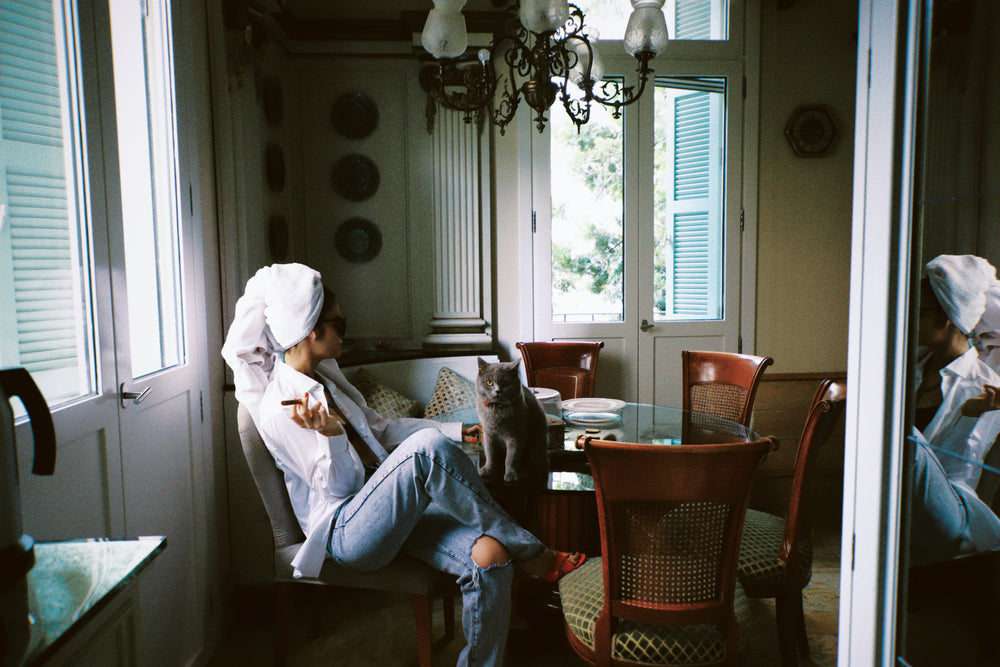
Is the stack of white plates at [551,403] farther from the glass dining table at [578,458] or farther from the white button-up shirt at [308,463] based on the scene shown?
the white button-up shirt at [308,463]

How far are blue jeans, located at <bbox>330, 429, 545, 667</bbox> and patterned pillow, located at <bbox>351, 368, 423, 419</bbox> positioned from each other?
115 centimetres

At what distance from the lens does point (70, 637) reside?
2.24 ft

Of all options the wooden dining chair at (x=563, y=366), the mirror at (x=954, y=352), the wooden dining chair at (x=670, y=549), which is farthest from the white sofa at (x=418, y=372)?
the mirror at (x=954, y=352)

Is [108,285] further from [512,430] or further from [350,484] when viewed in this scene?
[512,430]

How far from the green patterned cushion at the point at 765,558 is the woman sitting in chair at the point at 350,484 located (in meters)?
0.57

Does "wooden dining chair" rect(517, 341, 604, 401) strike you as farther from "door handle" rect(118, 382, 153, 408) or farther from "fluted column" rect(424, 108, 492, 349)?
"door handle" rect(118, 382, 153, 408)

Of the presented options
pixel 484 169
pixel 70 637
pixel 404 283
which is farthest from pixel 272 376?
pixel 484 169

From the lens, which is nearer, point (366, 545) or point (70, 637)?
point (70, 637)

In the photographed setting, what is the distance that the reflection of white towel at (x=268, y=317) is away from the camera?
1803 millimetres

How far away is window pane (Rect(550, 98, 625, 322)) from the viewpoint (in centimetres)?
345

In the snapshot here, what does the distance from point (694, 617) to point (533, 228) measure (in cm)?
247

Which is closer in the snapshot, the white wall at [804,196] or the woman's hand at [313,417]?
the woman's hand at [313,417]

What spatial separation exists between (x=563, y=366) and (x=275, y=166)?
176 cm

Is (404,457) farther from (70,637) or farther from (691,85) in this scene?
(691,85)
